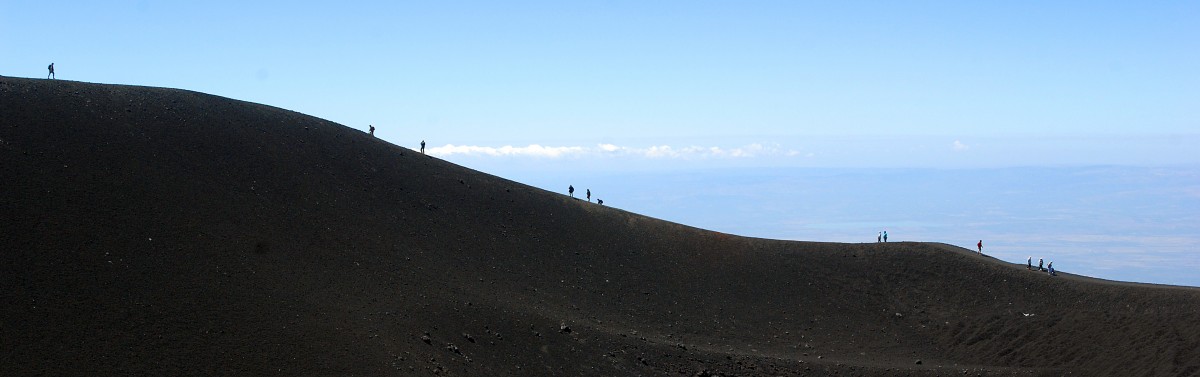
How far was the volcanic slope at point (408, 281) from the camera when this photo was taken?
35.3 meters

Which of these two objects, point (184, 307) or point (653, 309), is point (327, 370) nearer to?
point (184, 307)

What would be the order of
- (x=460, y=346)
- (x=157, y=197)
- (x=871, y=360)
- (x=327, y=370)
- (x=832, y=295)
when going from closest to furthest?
(x=327, y=370), (x=460, y=346), (x=157, y=197), (x=871, y=360), (x=832, y=295)

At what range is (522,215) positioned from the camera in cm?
5816

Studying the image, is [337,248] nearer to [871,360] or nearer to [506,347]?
[506,347]

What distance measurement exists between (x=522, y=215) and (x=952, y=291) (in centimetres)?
2524

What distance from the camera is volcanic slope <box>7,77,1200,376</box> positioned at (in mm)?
35344

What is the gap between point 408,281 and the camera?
147 feet

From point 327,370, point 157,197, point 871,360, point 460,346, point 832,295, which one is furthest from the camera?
point 832,295

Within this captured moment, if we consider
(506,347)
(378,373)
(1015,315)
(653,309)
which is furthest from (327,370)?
(1015,315)

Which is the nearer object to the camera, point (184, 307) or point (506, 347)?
point (184, 307)

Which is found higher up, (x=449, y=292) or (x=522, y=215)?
(x=522, y=215)

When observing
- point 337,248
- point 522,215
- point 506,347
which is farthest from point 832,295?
point 337,248

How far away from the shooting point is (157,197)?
43531 millimetres

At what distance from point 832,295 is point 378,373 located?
29.8 metres
